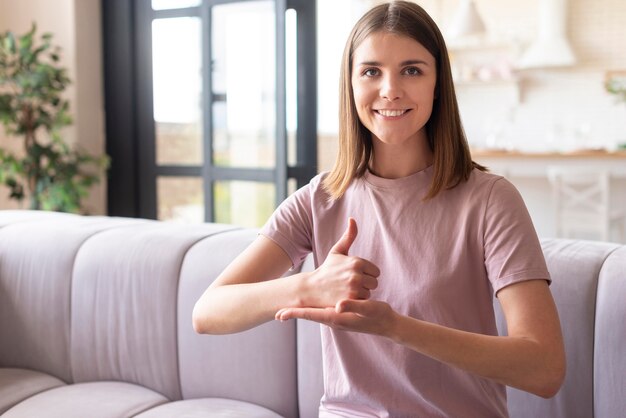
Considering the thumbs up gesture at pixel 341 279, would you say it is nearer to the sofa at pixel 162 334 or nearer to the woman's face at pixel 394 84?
the woman's face at pixel 394 84

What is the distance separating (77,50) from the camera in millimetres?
4164

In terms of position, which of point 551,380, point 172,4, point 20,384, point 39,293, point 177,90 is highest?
point 172,4

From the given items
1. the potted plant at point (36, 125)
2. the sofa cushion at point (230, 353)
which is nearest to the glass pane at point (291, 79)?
the potted plant at point (36, 125)

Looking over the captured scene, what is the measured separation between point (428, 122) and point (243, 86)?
2.67 m

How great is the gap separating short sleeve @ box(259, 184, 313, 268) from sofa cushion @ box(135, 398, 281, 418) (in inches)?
21.0

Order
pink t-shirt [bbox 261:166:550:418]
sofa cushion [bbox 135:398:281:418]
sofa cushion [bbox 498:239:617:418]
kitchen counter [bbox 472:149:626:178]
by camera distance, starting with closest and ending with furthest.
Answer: pink t-shirt [bbox 261:166:550:418], sofa cushion [bbox 498:239:617:418], sofa cushion [bbox 135:398:281:418], kitchen counter [bbox 472:149:626:178]

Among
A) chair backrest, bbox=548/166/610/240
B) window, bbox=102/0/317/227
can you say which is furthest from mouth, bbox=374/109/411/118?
chair backrest, bbox=548/166/610/240

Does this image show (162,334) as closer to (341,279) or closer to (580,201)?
(341,279)

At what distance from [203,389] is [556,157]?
4834mm

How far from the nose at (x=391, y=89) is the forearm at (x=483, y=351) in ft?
1.25

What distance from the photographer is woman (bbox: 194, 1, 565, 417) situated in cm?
113

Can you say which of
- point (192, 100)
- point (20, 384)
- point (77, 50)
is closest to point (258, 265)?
point (20, 384)

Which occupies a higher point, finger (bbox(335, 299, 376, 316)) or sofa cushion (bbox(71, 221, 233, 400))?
finger (bbox(335, 299, 376, 316))

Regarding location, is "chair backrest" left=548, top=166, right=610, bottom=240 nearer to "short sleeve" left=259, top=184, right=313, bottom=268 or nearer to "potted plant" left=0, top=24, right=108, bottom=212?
"potted plant" left=0, top=24, right=108, bottom=212
